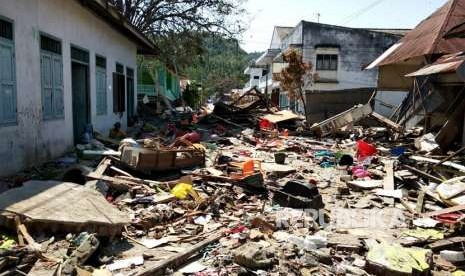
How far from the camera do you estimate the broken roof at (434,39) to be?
51.7ft

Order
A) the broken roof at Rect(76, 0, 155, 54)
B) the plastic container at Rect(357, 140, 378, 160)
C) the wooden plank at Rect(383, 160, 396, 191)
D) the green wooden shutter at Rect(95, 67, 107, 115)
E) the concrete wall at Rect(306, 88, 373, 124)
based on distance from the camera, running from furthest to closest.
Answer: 1. the concrete wall at Rect(306, 88, 373, 124)
2. the green wooden shutter at Rect(95, 67, 107, 115)
3. the plastic container at Rect(357, 140, 378, 160)
4. the broken roof at Rect(76, 0, 155, 54)
5. the wooden plank at Rect(383, 160, 396, 191)

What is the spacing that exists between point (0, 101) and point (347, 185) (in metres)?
6.53

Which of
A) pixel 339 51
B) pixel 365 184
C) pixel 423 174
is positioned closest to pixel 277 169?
pixel 365 184

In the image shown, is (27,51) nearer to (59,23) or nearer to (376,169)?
(59,23)

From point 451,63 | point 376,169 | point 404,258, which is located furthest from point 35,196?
point 451,63

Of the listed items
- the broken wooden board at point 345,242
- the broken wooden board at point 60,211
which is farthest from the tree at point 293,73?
the broken wooden board at point 60,211

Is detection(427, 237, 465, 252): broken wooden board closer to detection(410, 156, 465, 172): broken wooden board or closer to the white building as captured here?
detection(410, 156, 465, 172): broken wooden board

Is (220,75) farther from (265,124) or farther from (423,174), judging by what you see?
(423,174)

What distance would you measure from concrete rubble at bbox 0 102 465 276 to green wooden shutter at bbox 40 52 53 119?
3.74 feet

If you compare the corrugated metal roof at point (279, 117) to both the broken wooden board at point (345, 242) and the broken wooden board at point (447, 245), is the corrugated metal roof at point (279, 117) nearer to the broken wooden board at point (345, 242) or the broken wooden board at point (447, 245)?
the broken wooden board at point (345, 242)

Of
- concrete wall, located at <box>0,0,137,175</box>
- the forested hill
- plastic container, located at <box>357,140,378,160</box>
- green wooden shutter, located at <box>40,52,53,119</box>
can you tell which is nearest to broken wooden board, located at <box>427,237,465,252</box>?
plastic container, located at <box>357,140,378,160</box>

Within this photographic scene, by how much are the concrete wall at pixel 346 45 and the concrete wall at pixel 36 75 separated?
22087mm

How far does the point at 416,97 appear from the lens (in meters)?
14.5

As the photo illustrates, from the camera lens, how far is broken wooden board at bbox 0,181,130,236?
190 inches
